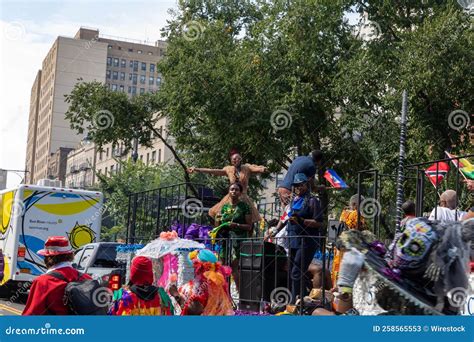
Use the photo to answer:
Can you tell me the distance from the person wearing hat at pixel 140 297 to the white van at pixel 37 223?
521 inches

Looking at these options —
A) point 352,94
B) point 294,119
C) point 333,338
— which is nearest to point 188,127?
point 294,119

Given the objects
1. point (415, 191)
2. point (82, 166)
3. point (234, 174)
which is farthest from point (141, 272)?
point (82, 166)

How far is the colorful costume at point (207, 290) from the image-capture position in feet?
24.3

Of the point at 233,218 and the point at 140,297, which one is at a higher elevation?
the point at 233,218

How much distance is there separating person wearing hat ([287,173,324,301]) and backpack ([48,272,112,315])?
362 cm

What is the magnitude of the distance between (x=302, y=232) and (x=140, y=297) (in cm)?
298

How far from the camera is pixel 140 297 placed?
22.8ft

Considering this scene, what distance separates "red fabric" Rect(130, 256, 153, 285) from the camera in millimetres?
6977

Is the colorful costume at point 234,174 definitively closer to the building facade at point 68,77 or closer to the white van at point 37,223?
the white van at point 37,223

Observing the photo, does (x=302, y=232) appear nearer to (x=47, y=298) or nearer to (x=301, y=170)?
(x=301, y=170)

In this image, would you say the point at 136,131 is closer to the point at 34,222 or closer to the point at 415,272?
the point at 34,222

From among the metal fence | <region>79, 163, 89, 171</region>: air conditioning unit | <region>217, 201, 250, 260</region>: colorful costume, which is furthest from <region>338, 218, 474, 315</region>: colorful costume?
<region>79, 163, 89, 171</region>: air conditioning unit

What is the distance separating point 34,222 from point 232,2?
1533 centimetres

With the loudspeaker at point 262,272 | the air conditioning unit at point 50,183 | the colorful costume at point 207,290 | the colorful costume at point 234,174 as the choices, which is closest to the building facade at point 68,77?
the air conditioning unit at point 50,183
